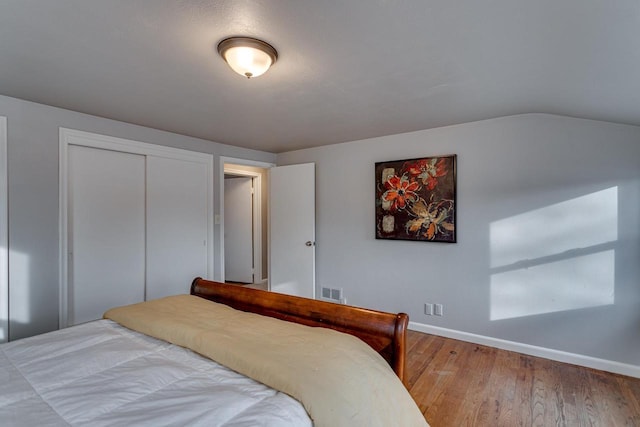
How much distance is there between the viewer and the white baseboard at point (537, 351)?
8.11 ft

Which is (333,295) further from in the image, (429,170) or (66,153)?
(66,153)

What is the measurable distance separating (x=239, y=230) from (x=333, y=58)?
432 centimetres

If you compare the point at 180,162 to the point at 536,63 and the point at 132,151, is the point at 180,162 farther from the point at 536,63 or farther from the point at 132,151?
the point at 536,63

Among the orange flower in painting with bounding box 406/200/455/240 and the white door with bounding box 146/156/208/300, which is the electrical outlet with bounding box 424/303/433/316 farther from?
the white door with bounding box 146/156/208/300

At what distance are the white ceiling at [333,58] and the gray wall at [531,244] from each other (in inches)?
11.4

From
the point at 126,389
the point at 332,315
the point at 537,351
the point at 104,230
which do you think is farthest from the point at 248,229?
the point at 126,389

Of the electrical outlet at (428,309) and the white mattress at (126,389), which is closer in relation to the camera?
the white mattress at (126,389)

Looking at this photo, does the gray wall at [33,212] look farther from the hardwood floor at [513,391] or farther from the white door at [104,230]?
the hardwood floor at [513,391]

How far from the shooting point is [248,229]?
18.3ft

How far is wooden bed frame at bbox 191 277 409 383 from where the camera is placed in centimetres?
152

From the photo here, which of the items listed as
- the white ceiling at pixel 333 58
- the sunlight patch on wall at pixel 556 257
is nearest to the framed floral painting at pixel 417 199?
the sunlight patch on wall at pixel 556 257

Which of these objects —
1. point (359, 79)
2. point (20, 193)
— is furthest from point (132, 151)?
point (359, 79)

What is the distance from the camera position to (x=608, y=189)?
252 centimetres

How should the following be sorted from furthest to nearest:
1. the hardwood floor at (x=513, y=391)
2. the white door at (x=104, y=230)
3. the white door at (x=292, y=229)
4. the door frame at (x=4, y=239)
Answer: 1. the white door at (x=292, y=229)
2. the white door at (x=104, y=230)
3. the door frame at (x=4, y=239)
4. the hardwood floor at (x=513, y=391)
